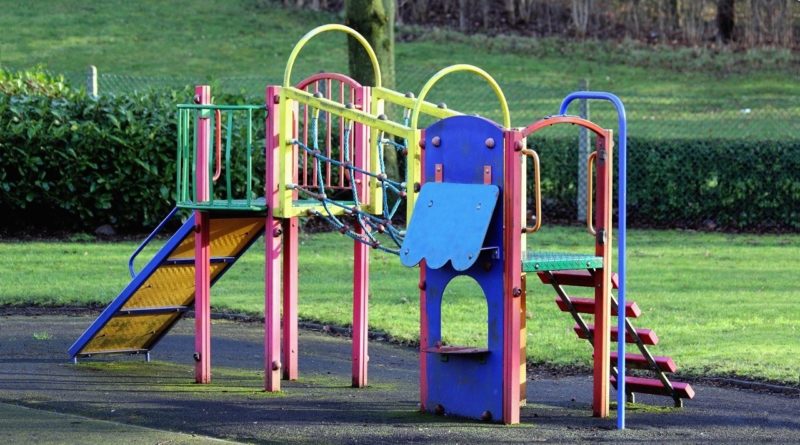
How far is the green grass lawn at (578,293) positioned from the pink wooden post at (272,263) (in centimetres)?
189

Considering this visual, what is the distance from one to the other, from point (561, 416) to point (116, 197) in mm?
9005

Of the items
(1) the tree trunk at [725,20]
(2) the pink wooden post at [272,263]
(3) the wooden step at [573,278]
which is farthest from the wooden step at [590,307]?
(1) the tree trunk at [725,20]

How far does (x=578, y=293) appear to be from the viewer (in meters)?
11.5

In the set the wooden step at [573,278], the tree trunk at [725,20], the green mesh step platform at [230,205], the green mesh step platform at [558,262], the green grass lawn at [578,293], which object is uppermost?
the tree trunk at [725,20]

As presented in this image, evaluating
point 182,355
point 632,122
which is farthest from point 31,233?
point 632,122

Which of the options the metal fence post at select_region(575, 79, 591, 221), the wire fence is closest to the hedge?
the metal fence post at select_region(575, 79, 591, 221)

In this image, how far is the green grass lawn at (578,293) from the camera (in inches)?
353

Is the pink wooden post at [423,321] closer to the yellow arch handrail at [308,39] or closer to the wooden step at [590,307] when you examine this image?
the wooden step at [590,307]

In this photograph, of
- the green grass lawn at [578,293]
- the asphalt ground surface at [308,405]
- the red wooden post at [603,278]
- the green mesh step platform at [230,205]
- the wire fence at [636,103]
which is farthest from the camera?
the wire fence at [636,103]

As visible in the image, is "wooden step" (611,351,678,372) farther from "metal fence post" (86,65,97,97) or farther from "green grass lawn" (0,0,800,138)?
"green grass lawn" (0,0,800,138)

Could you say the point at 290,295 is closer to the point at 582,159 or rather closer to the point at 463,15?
the point at 582,159

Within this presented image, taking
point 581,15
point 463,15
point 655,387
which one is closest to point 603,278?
point 655,387

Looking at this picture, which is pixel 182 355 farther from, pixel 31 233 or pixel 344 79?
pixel 31 233

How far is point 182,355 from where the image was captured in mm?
9023
